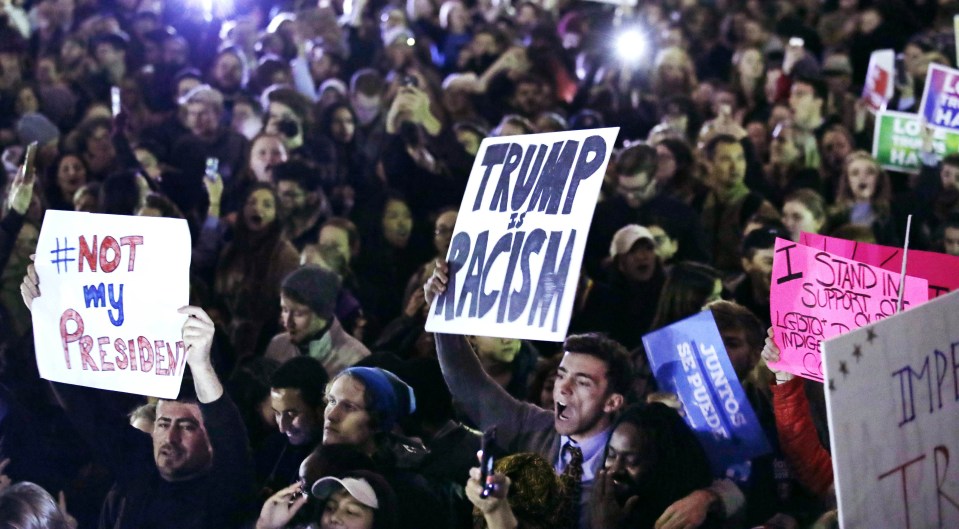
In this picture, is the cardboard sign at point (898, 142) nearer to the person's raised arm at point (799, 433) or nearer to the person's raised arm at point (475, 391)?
the person's raised arm at point (799, 433)

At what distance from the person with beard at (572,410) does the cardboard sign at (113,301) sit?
2.53ft

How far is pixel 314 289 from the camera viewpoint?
5266mm

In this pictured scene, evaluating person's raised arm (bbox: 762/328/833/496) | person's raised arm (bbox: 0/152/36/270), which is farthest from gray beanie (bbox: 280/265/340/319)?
person's raised arm (bbox: 762/328/833/496)

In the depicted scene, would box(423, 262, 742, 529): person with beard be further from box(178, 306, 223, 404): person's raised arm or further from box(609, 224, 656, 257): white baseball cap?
box(609, 224, 656, 257): white baseball cap

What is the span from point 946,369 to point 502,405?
1.51m

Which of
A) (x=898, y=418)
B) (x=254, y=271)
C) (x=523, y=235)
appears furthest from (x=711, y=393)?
(x=254, y=271)

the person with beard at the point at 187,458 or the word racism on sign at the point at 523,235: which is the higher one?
the word racism on sign at the point at 523,235

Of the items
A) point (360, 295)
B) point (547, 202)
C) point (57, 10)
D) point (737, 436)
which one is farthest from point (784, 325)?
point (57, 10)

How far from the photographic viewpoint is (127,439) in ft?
13.7

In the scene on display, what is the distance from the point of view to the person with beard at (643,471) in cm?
379

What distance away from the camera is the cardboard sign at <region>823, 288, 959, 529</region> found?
292 centimetres

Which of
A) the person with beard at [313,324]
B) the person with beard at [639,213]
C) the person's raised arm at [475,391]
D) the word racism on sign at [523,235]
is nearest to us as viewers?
the word racism on sign at [523,235]

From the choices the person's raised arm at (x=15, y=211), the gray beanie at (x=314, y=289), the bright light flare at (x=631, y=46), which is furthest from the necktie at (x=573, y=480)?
the bright light flare at (x=631, y=46)

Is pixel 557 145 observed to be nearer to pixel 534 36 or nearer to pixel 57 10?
pixel 534 36
